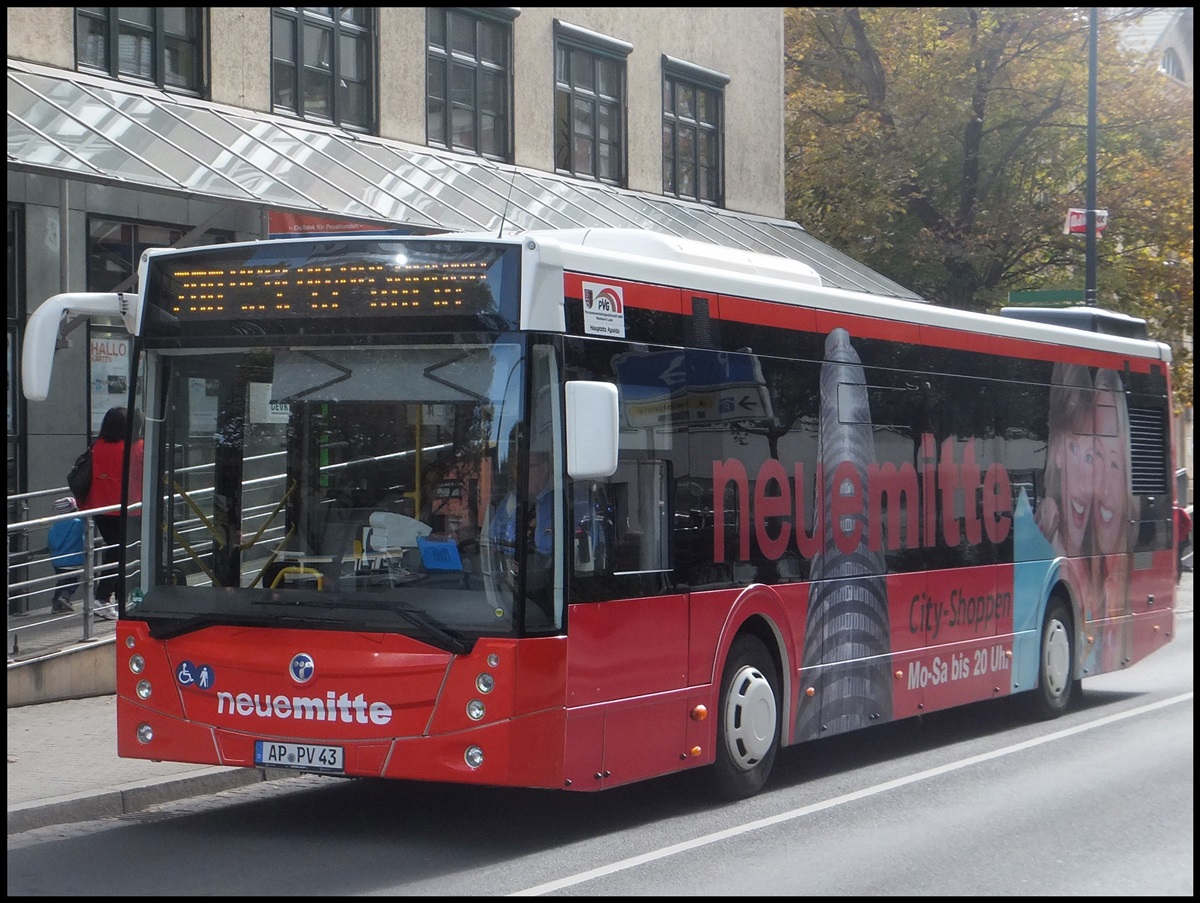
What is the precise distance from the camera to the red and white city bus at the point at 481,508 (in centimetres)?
796

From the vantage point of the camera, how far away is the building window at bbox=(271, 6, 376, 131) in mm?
18906

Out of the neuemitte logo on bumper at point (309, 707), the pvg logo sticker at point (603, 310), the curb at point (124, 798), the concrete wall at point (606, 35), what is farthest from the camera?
the concrete wall at point (606, 35)

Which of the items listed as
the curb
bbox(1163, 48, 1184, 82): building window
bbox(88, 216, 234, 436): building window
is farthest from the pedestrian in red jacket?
bbox(1163, 48, 1184, 82): building window

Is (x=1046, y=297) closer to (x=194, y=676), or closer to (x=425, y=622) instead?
(x=425, y=622)

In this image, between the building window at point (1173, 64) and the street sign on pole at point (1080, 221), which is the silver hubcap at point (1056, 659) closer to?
the street sign on pole at point (1080, 221)

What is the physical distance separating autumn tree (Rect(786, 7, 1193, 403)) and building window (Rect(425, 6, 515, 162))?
12831 millimetres

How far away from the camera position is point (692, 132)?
26.1 m

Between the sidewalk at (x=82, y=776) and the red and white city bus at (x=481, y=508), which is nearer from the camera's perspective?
the red and white city bus at (x=481, y=508)

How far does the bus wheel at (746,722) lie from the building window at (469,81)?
12411 millimetres

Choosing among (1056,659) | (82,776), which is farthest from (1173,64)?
(82,776)

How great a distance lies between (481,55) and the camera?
2172cm

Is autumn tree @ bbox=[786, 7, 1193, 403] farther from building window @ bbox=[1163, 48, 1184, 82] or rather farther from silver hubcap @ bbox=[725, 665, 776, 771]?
building window @ bbox=[1163, 48, 1184, 82]

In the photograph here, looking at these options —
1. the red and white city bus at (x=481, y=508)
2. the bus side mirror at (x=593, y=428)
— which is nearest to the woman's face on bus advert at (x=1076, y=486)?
the red and white city bus at (x=481, y=508)

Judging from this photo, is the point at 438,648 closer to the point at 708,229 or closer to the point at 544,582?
the point at 544,582
